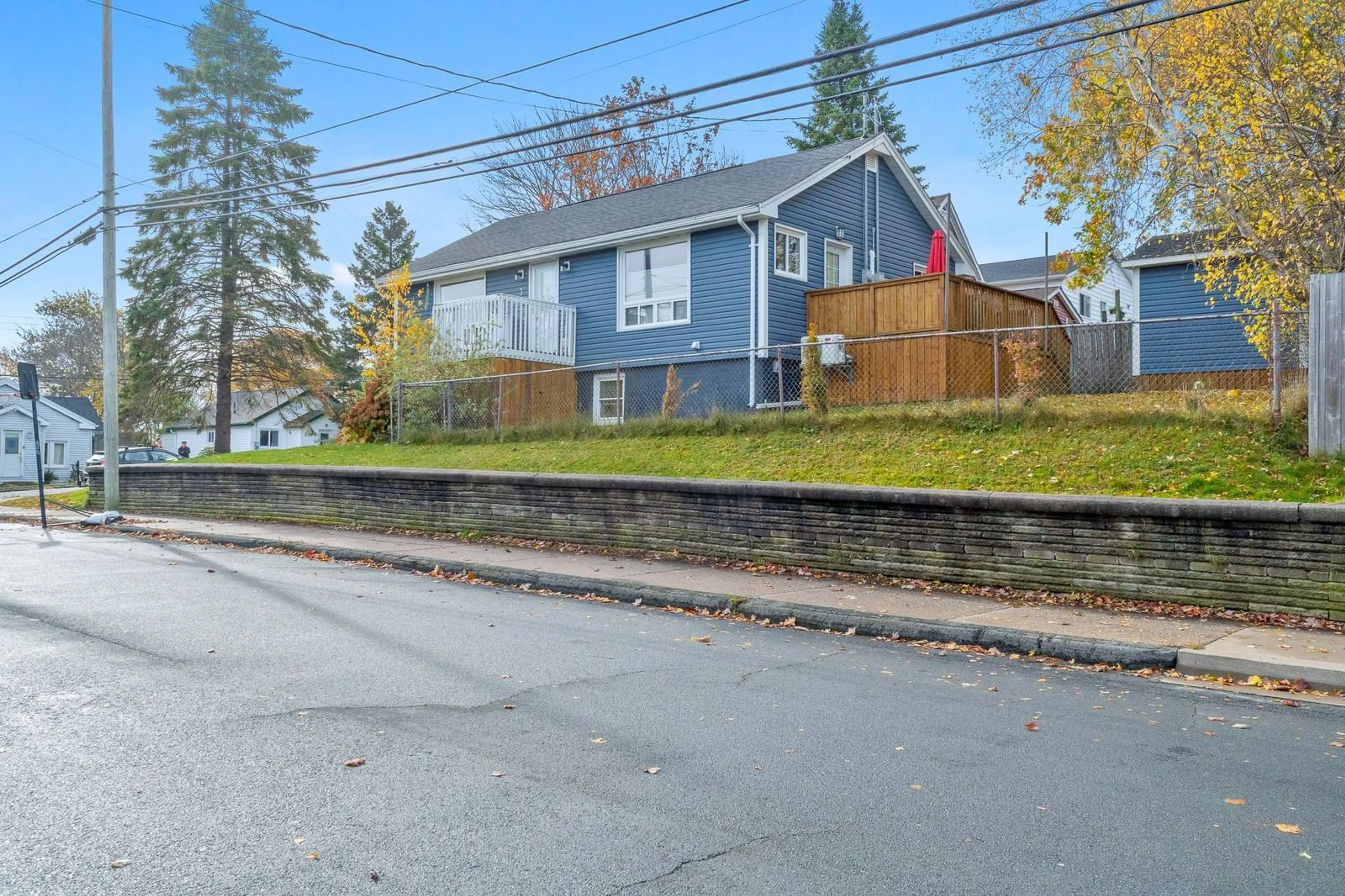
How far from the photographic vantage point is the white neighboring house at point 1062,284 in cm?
3659

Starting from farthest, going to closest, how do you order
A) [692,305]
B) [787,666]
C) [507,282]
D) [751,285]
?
1. [507,282]
2. [692,305]
3. [751,285]
4. [787,666]

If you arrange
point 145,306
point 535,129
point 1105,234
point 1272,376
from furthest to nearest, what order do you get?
point 145,306 < point 1105,234 < point 535,129 < point 1272,376

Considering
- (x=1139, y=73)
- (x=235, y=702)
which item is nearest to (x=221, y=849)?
(x=235, y=702)

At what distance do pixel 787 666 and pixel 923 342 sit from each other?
12.4 meters

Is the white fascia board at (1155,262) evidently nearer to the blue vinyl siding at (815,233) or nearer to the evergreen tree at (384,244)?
the blue vinyl siding at (815,233)

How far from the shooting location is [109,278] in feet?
63.2

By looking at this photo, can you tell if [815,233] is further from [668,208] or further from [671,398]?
[671,398]

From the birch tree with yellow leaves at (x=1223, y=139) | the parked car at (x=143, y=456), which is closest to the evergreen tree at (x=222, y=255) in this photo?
the parked car at (x=143, y=456)

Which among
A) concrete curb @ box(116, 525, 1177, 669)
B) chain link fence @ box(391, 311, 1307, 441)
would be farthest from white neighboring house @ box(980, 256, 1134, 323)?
concrete curb @ box(116, 525, 1177, 669)

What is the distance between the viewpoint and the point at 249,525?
17422 millimetres

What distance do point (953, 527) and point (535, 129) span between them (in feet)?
24.8

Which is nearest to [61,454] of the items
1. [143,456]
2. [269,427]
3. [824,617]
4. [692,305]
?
[269,427]

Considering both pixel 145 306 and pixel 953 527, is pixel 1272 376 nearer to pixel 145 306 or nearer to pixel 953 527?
pixel 953 527

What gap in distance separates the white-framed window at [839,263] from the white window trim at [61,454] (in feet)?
154
